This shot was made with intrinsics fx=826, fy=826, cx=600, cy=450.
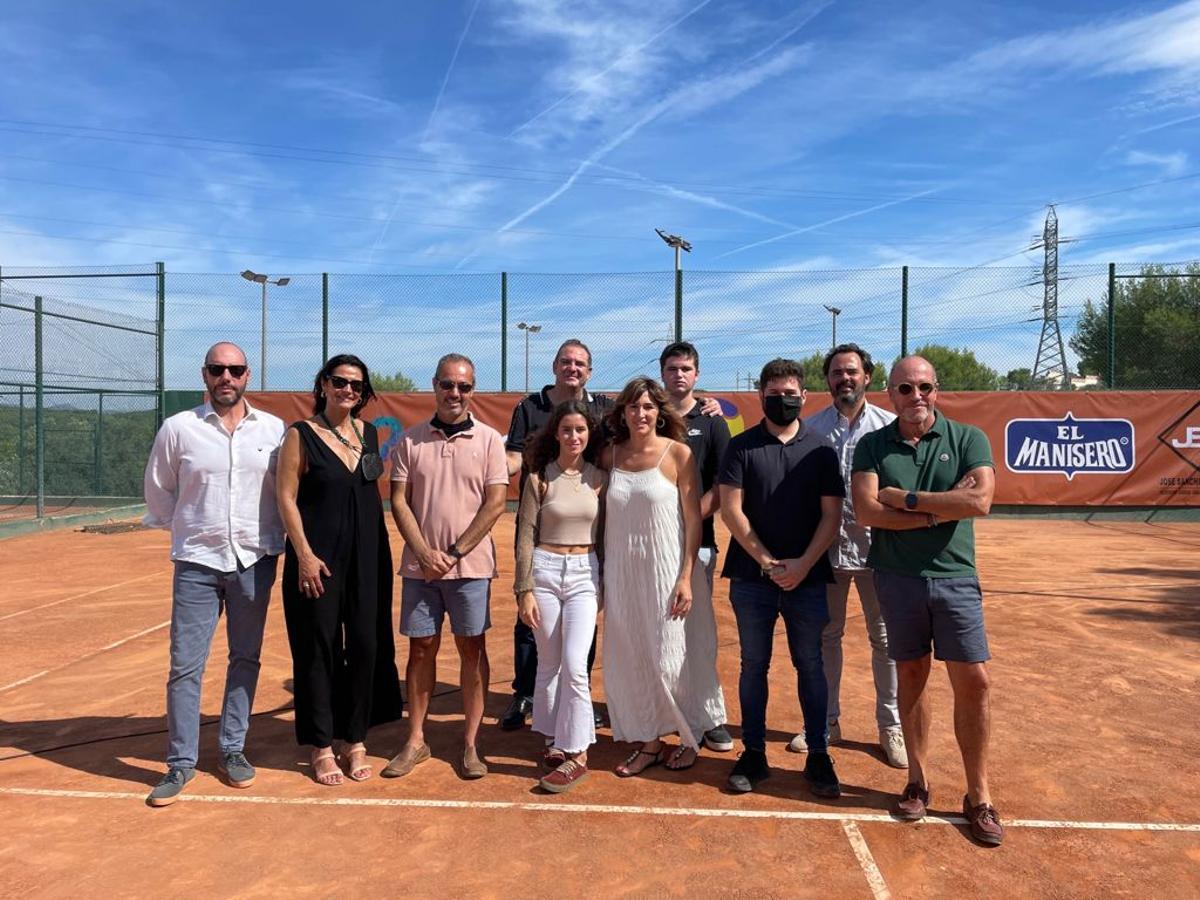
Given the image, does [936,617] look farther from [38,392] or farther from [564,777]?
[38,392]

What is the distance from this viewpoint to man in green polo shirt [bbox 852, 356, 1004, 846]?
11.0 ft

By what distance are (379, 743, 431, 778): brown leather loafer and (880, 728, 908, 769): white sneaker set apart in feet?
7.67

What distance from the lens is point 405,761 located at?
4047 mm

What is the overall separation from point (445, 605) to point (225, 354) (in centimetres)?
160

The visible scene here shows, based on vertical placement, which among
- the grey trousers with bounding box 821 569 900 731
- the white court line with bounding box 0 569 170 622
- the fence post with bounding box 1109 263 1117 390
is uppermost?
the fence post with bounding box 1109 263 1117 390

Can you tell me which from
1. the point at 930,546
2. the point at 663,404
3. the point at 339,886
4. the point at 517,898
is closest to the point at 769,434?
A: the point at 663,404

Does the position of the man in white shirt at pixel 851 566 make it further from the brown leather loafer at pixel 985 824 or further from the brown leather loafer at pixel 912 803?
the brown leather loafer at pixel 985 824

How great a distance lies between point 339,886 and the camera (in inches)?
119

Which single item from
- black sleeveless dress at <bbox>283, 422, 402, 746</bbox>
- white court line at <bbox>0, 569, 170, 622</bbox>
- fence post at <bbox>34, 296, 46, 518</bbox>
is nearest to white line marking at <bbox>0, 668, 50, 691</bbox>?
white court line at <bbox>0, 569, 170, 622</bbox>

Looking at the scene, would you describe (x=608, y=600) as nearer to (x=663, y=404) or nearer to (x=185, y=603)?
(x=663, y=404)

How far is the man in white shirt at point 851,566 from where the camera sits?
416cm

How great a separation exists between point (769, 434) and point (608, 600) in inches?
43.8

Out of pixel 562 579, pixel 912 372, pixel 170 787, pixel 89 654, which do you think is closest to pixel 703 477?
pixel 562 579

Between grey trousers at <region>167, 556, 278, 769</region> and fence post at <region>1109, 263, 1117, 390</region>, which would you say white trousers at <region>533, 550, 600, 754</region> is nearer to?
grey trousers at <region>167, 556, 278, 769</region>
